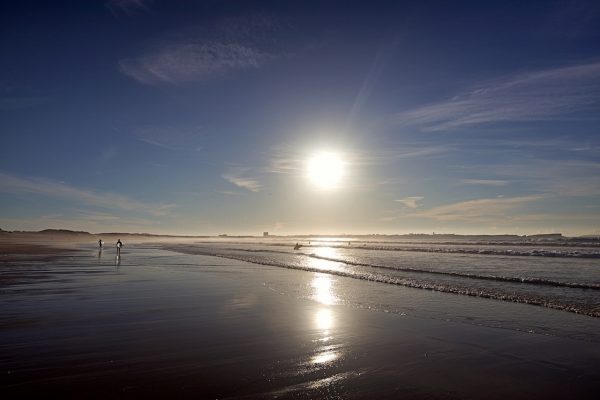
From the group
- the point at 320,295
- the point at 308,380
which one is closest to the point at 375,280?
the point at 320,295

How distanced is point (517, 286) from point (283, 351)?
51.8ft

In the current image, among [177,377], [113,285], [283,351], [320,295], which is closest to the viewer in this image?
[177,377]

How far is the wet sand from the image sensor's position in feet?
19.4

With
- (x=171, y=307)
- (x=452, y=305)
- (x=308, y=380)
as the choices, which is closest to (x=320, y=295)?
(x=452, y=305)

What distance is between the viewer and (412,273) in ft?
83.8

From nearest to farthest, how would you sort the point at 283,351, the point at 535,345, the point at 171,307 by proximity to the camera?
the point at 283,351 → the point at 535,345 → the point at 171,307

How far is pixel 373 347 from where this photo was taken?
8.48 metres

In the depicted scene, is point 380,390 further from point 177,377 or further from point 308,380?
point 177,377

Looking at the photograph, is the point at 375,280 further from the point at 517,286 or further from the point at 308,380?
the point at 308,380

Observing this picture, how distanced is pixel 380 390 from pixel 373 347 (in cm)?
260

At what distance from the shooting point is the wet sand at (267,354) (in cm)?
592

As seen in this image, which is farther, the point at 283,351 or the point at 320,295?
the point at 320,295

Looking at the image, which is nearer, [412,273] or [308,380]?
[308,380]

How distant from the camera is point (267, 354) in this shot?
7797 mm
